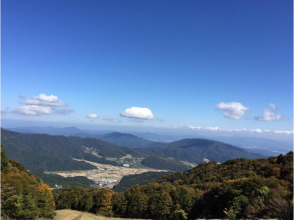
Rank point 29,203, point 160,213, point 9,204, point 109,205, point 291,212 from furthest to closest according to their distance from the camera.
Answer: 1. point 109,205
2. point 160,213
3. point 29,203
4. point 9,204
5. point 291,212

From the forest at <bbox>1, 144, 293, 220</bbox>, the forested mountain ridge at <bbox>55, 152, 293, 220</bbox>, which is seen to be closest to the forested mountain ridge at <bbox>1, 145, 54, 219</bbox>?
the forest at <bbox>1, 144, 293, 220</bbox>

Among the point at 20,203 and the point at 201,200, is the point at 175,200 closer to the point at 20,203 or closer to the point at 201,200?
the point at 201,200

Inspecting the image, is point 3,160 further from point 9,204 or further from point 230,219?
point 230,219

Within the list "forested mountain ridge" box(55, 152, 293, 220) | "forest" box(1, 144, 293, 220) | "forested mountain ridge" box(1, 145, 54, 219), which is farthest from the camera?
"forested mountain ridge" box(1, 145, 54, 219)

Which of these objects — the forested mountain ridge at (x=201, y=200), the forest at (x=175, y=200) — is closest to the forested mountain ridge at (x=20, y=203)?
the forest at (x=175, y=200)

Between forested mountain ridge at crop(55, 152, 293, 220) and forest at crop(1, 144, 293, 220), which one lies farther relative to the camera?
forested mountain ridge at crop(55, 152, 293, 220)

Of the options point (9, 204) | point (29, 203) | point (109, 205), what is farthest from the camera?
point (109, 205)

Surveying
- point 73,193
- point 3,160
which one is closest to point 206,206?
point 73,193

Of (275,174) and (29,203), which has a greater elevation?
(275,174)

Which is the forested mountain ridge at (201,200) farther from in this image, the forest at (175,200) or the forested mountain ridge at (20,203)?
the forested mountain ridge at (20,203)

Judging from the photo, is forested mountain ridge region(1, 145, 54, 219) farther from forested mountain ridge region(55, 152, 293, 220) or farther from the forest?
forested mountain ridge region(55, 152, 293, 220)

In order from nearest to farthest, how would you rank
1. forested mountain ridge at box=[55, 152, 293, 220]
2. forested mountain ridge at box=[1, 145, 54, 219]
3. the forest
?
1. the forest
2. forested mountain ridge at box=[55, 152, 293, 220]
3. forested mountain ridge at box=[1, 145, 54, 219]
